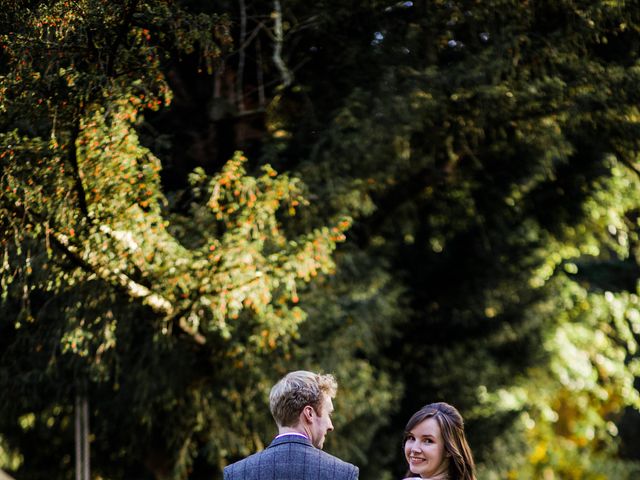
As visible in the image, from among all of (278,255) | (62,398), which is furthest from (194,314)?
(62,398)

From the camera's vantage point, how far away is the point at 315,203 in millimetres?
10562

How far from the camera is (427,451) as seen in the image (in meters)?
4.45

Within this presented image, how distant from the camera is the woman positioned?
443 cm

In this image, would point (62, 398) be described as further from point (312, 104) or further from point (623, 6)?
point (623, 6)

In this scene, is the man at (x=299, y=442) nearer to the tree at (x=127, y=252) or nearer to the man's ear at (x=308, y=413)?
the man's ear at (x=308, y=413)

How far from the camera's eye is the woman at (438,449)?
175 inches

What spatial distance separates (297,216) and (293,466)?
6882 millimetres

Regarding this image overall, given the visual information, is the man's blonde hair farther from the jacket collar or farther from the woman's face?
the woman's face

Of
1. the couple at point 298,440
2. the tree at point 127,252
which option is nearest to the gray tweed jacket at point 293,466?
the couple at point 298,440

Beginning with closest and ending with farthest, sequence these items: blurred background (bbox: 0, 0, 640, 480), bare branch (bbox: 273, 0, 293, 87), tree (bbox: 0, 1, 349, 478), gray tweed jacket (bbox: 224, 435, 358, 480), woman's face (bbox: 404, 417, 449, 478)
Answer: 1. gray tweed jacket (bbox: 224, 435, 358, 480)
2. woman's face (bbox: 404, 417, 449, 478)
3. tree (bbox: 0, 1, 349, 478)
4. blurred background (bbox: 0, 0, 640, 480)
5. bare branch (bbox: 273, 0, 293, 87)

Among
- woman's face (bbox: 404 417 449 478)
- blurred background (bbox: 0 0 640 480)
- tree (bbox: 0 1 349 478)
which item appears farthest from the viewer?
blurred background (bbox: 0 0 640 480)

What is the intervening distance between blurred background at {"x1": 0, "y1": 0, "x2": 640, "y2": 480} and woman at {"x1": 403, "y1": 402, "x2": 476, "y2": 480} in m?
3.54

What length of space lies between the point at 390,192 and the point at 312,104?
2.09m

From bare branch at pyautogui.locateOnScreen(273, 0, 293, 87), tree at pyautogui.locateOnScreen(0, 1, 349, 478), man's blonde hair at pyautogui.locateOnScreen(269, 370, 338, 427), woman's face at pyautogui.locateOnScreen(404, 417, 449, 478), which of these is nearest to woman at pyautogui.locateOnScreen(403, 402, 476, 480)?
woman's face at pyautogui.locateOnScreen(404, 417, 449, 478)
